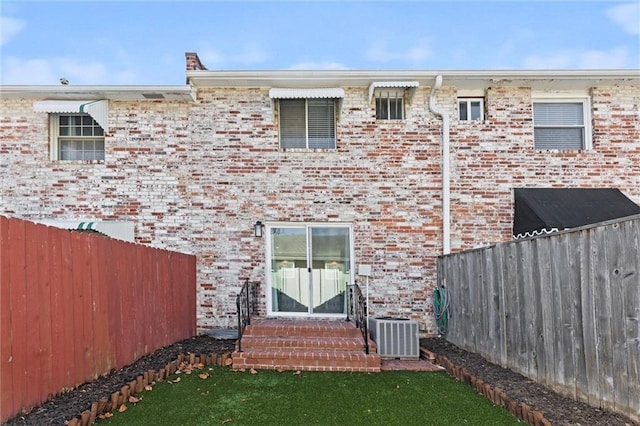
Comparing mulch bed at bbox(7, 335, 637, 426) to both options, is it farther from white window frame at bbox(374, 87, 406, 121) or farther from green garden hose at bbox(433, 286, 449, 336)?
white window frame at bbox(374, 87, 406, 121)

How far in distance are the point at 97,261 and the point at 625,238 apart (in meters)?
5.70

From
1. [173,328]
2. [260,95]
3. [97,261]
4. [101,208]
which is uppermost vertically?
[260,95]

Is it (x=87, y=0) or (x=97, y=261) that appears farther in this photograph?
(x=87, y=0)

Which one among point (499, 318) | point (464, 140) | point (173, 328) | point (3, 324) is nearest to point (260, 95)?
point (464, 140)

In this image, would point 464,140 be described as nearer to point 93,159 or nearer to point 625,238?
point 625,238

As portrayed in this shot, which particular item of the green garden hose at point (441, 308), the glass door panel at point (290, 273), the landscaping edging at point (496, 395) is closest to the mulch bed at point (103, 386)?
the glass door panel at point (290, 273)

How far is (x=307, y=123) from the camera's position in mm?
10328

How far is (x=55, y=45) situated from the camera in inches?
463

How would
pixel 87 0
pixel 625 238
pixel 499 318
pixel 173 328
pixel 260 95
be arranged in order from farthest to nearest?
pixel 260 95
pixel 87 0
pixel 173 328
pixel 499 318
pixel 625 238

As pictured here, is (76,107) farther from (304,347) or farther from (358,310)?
(358,310)

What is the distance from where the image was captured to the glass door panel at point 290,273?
999 cm

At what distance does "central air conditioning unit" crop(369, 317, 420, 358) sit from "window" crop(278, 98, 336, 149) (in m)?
4.21

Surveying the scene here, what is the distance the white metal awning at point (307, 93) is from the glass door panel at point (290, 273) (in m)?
2.80

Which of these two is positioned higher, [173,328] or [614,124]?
[614,124]
